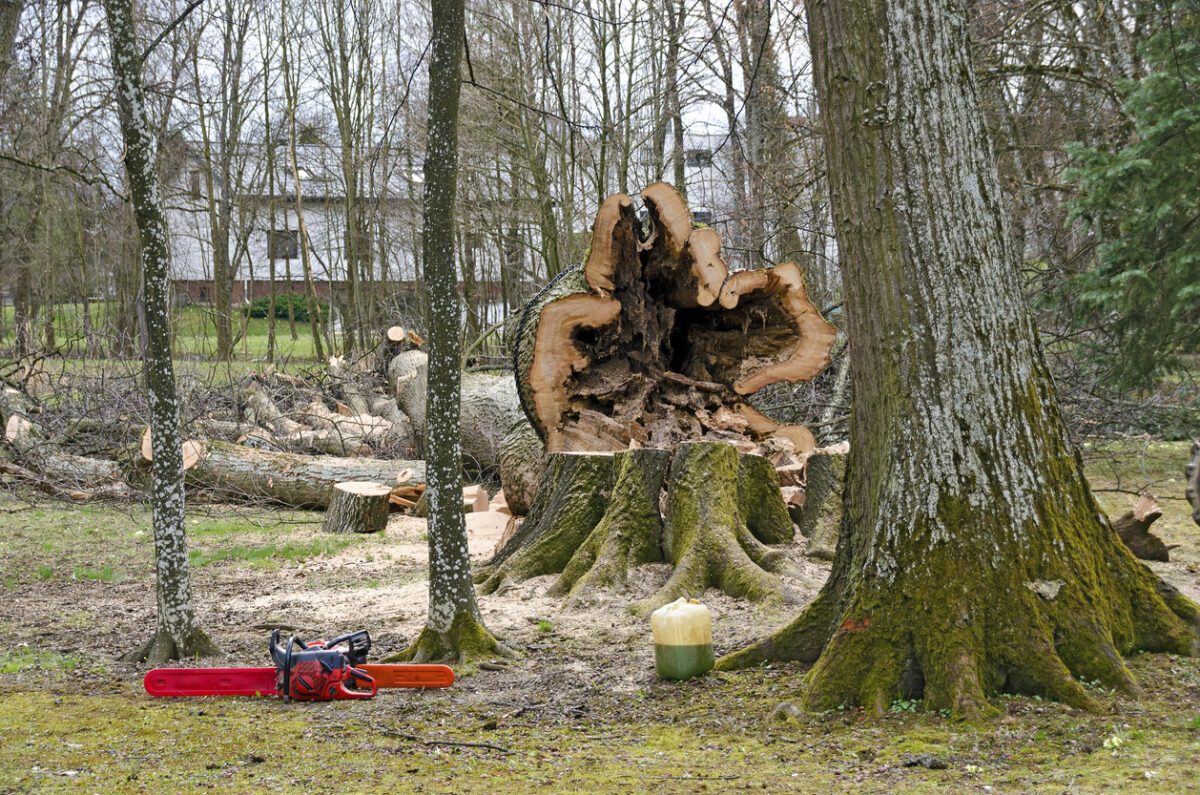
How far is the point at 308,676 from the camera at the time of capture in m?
4.43

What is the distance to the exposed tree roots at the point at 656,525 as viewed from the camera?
6.11 meters

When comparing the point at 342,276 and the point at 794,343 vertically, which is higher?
the point at 342,276

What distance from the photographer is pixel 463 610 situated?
5.02 meters

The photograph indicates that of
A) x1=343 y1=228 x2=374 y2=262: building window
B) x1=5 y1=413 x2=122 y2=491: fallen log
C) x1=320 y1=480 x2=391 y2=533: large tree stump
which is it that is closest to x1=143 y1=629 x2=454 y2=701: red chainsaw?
x1=320 y1=480 x2=391 y2=533: large tree stump

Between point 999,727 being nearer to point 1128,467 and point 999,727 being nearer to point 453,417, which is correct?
point 453,417

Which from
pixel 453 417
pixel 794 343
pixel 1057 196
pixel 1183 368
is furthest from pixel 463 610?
pixel 1057 196

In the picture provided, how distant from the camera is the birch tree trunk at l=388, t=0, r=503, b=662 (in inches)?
195

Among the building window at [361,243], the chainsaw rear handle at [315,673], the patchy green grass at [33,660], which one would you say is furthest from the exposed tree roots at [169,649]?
the building window at [361,243]

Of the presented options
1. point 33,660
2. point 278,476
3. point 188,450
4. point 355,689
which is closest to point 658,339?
point 355,689

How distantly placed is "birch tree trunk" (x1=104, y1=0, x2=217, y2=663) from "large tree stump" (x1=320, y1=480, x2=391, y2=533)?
5.00 meters

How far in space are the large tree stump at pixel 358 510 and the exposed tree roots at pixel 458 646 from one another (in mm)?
5278

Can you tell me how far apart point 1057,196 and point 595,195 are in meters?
8.75

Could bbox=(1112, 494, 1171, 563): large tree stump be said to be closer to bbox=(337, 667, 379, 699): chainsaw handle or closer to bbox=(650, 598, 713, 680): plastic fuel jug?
bbox=(650, 598, 713, 680): plastic fuel jug

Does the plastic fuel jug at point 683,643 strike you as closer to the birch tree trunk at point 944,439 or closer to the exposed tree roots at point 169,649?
the birch tree trunk at point 944,439
